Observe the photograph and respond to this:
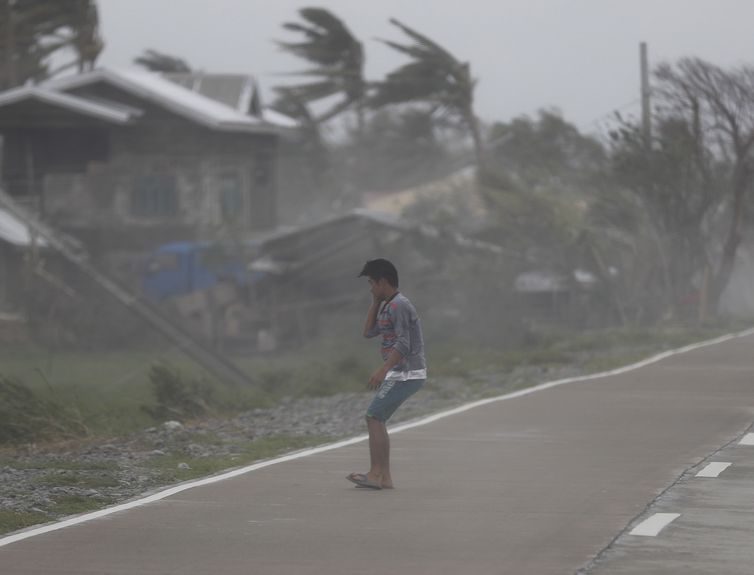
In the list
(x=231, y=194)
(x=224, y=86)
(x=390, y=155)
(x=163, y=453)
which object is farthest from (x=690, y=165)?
(x=390, y=155)

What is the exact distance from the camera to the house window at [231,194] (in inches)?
1886

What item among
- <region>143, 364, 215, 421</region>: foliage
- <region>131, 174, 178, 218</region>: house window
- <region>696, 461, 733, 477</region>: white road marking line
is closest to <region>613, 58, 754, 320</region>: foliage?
<region>131, 174, 178, 218</region>: house window

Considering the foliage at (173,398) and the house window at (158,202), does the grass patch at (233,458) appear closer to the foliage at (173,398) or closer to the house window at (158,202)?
the foliage at (173,398)

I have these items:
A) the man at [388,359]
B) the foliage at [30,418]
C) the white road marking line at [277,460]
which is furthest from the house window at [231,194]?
the man at [388,359]

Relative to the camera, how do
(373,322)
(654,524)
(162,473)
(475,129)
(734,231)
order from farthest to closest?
(475,129) < (734,231) < (162,473) < (373,322) < (654,524)

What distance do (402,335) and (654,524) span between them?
2509mm

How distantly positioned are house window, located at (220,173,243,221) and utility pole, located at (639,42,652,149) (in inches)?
523

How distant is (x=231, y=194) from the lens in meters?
48.3

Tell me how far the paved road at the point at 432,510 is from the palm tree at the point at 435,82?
3215 centimetres

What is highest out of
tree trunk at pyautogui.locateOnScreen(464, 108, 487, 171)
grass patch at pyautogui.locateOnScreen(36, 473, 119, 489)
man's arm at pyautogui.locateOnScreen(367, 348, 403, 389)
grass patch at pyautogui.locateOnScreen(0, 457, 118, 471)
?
tree trunk at pyautogui.locateOnScreen(464, 108, 487, 171)

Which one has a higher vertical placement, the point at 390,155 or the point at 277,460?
the point at 390,155

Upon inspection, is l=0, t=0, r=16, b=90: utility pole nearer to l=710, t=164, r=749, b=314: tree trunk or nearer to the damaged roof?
the damaged roof

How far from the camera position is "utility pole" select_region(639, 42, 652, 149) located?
128 ft

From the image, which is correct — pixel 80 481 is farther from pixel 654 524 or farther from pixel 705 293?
pixel 705 293
